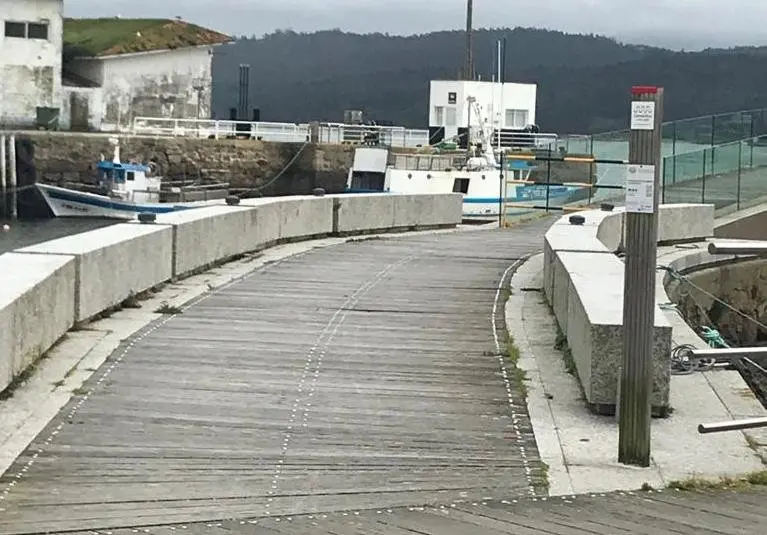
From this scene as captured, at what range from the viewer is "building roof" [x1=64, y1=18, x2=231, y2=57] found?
78.3 m

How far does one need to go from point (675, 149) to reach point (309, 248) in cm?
1581

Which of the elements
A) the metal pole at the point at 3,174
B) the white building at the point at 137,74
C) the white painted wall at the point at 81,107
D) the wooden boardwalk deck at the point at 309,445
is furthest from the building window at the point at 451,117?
the wooden boardwalk deck at the point at 309,445

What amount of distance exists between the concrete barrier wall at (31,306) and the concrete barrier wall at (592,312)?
3.99 m

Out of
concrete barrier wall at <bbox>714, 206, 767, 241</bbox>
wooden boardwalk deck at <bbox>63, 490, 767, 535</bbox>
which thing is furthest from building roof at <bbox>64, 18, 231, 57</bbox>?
wooden boardwalk deck at <bbox>63, 490, 767, 535</bbox>

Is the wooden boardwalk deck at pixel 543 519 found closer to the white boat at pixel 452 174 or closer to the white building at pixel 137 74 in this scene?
the white boat at pixel 452 174

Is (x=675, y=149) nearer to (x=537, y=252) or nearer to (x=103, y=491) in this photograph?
(x=537, y=252)

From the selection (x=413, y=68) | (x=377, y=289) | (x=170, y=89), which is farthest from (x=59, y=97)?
(x=413, y=68)

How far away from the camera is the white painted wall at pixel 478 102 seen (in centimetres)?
8025

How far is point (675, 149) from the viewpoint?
1368 inches

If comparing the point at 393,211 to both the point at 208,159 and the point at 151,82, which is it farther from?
the point at 151,82

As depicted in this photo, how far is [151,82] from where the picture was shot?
80000 millimetres

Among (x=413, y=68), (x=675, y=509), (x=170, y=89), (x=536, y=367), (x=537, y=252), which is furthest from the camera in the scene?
(x=413, y=68)

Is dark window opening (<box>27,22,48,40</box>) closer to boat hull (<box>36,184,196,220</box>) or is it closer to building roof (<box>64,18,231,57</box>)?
building roof (<box>64,18,231,57</box>)

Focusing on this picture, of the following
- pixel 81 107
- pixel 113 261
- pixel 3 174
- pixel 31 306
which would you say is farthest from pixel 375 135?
pixel 31 306
